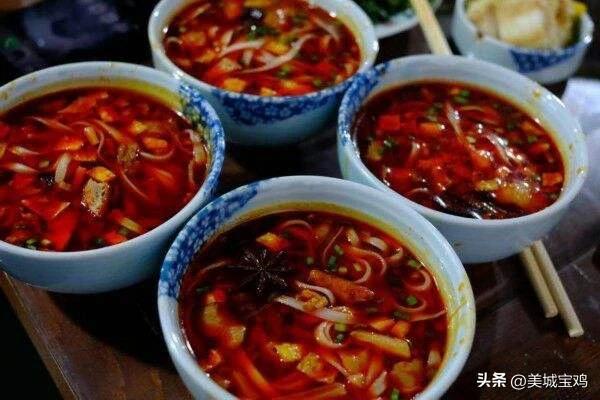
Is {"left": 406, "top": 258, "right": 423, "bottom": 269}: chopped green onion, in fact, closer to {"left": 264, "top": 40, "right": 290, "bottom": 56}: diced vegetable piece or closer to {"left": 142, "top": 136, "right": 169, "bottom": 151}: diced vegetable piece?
{"left": 142, "top": 136, "right": 169, "bottom": 151}: diced vegetable piece

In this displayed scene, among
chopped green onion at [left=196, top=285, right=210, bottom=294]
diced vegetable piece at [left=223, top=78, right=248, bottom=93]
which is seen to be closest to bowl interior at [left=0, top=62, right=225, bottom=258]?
diced vegetable piece at [left=223, top=78, right=248, bottom=93]

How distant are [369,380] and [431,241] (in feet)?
1.29

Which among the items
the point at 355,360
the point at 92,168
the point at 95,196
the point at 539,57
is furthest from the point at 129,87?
the point at 539,57

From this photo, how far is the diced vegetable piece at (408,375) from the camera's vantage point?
1.46 m

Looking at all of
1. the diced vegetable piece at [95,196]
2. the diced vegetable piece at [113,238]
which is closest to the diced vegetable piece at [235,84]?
the diced vegetable piece at [95,196]

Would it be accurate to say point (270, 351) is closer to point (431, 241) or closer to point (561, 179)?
point (431, 241)

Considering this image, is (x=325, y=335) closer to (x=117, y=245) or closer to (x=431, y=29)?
(x=117, y=245)

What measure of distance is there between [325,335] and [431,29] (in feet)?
4.59

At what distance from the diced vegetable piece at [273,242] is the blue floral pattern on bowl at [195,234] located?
10 centimetres

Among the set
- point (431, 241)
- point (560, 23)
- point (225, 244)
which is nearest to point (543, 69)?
point (560, 23)

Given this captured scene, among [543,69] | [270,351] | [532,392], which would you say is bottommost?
[532,392]

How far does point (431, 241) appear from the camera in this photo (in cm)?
166

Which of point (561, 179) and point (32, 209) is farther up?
point (32, 209)

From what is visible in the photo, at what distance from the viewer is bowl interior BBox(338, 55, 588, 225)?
1.96 m
